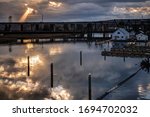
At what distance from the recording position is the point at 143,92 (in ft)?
89.1

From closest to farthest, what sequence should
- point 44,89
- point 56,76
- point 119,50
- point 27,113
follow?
point 27,113
point 44,89
point 56,76
point 119,50

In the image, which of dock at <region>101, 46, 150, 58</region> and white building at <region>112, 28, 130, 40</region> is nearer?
dock at <region>101, 46, 150, 58</region>

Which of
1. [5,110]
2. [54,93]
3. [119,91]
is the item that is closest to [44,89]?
[54,93]

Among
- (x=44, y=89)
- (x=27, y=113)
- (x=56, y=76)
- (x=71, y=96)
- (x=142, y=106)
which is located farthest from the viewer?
(x=56, y=76)

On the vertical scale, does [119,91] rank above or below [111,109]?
below

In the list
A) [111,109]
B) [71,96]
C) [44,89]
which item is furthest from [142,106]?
[44,89]

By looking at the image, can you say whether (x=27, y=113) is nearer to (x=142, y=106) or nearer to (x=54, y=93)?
(x=142, y=106)

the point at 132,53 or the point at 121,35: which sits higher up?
the point at 121,35

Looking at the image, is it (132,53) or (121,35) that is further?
(121,35)

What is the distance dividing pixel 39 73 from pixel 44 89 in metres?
10.1

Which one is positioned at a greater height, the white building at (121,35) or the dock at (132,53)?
the white building at (121,35)

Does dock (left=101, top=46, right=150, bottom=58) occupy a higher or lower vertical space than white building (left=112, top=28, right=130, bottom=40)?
lower

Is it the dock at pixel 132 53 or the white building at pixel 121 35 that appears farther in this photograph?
the white building at pixel 121 35

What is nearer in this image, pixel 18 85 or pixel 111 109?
pixel 111 109
